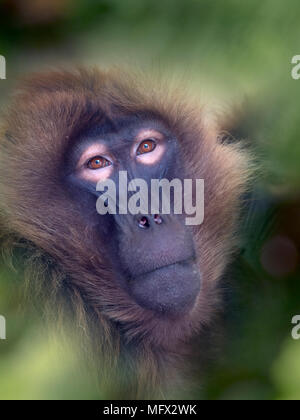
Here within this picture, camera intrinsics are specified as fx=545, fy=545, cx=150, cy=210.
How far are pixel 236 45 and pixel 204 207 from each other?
0.90 m

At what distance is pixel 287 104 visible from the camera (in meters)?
0.69

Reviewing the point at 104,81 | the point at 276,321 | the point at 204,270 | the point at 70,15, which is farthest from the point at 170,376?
the point at 70,15

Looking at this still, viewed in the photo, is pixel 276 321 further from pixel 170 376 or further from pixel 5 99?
pixel 5 99

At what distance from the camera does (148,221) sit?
1.29 meters

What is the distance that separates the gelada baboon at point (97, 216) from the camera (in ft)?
4.45

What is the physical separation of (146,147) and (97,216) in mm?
229

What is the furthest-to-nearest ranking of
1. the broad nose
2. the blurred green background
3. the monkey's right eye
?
the monkey's right eye < the broad nose < the blurred green background

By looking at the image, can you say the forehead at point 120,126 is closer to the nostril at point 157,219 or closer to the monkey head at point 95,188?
the monkey head at point 95,188
